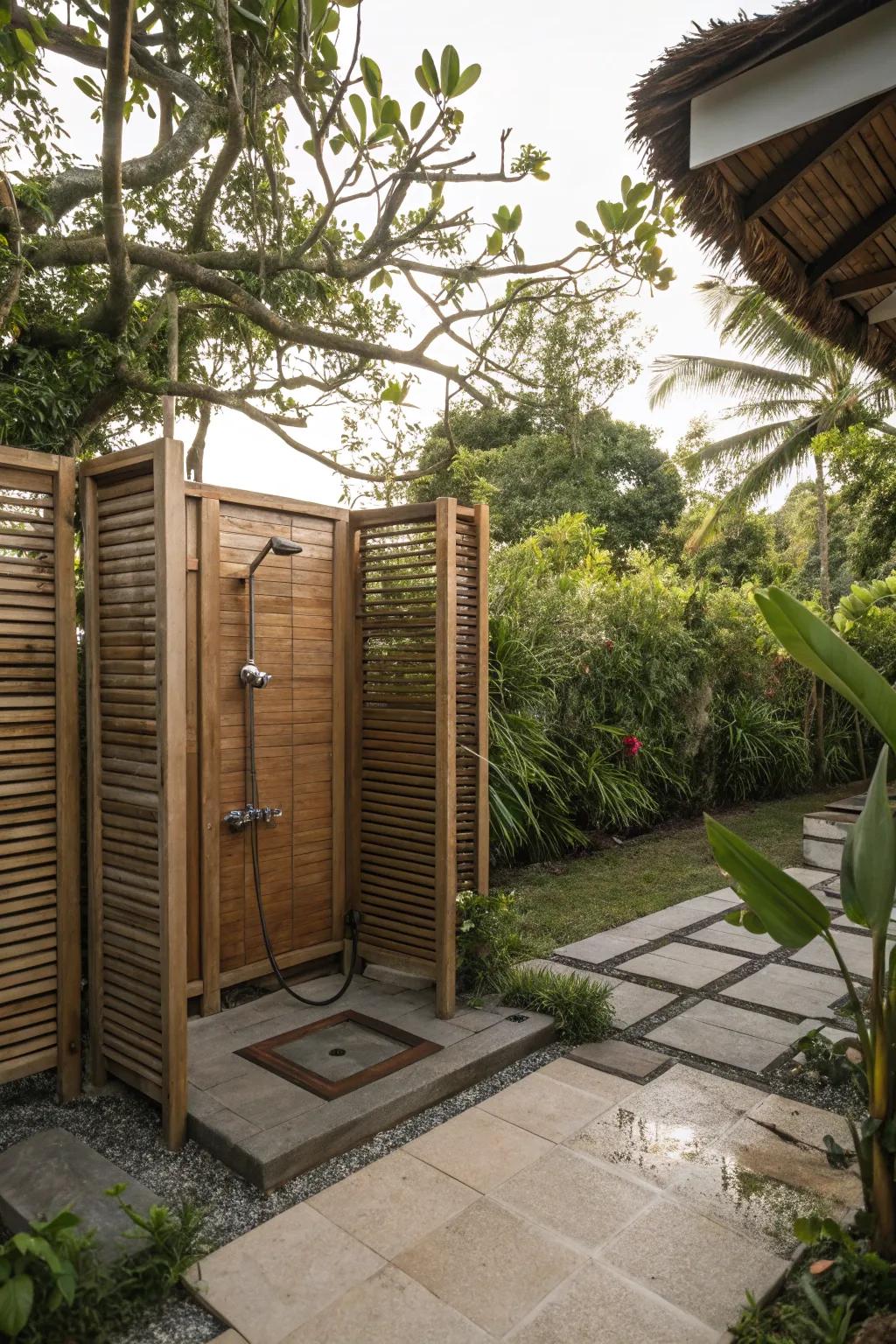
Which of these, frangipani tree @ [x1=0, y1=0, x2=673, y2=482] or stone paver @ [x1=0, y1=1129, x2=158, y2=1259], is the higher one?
frangipani tree @ [x1=0, y1=0, x2=673, y2=482]

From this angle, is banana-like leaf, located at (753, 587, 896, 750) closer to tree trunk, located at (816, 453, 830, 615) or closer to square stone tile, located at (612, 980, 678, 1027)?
square stone tile, located at (612, 980, 678, 1027)

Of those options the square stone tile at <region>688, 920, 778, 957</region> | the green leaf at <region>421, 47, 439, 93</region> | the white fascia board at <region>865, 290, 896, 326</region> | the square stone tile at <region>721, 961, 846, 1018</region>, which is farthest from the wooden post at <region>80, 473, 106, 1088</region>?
the white fascia board at <region>865, 290, 896, 326</region>

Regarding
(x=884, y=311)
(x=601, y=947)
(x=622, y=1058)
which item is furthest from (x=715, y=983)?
(x=884, y=311)

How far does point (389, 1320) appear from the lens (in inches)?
68.8

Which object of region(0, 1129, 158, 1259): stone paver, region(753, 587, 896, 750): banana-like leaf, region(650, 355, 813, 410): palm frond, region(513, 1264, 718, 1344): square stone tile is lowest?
region(513, 1264, 718, 1344): square stone tile

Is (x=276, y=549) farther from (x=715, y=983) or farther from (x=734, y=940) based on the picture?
(x=734, y=940)

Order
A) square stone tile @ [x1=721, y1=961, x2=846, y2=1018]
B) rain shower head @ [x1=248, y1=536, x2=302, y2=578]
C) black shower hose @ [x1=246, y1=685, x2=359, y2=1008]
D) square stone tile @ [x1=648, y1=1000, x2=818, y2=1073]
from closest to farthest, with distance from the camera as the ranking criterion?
square stone tile @ [x1=648, y1=1000, x2=818, y2=1073], rain shower head @ [x1=248, y1=536, x2=302, y2=578], black shower hose @ [x1=246, y1=685, x2=359, y2=1008], square stone tile @ [x1=721, y1=961, x2=846, y2=1018]

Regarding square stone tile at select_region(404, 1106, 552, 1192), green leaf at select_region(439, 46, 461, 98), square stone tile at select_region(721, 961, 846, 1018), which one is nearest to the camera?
square stone tile at select_region(404, 1106, 552, 1192)

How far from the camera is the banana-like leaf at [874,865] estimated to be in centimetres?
169

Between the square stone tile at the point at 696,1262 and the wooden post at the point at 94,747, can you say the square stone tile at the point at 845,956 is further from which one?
the wooden post at the point at 94,747

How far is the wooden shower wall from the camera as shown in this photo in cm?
313

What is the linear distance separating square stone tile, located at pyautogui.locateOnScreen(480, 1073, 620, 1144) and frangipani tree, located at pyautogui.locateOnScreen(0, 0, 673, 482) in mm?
2553

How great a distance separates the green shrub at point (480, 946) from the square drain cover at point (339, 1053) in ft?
1.45

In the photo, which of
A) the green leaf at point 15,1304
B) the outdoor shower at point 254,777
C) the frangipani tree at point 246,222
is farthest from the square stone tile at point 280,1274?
the frangipani tree at point 246,222
